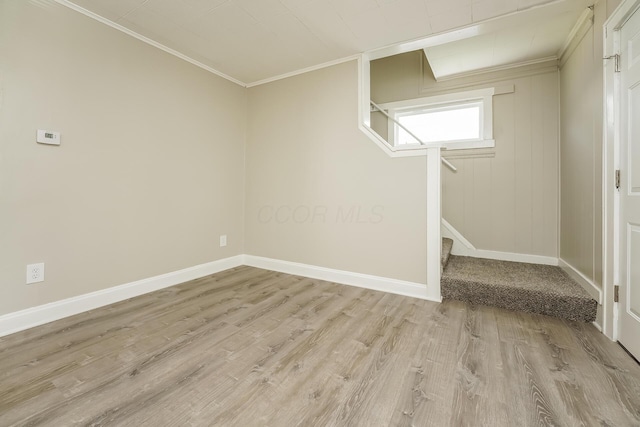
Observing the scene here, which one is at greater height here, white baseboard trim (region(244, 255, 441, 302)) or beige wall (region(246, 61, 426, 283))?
beige wall (region(246, 61, 426, 283))

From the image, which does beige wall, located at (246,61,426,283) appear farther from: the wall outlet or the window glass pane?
the wall outlet

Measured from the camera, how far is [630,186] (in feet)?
5.13

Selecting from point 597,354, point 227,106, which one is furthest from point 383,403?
point 227,106

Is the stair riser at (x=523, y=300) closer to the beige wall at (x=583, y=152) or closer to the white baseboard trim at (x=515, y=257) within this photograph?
the beige wall at (x=583, y=152)

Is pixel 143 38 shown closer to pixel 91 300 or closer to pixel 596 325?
pixel 91 300

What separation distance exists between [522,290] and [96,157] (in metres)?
3.61

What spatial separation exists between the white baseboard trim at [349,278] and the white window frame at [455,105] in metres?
1.53

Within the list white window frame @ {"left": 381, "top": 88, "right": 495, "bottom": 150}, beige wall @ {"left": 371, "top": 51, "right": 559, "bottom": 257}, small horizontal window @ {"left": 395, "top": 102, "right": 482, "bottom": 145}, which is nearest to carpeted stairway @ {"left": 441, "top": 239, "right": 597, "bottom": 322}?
beige wall @ {"left": 371, "top": 51, "right": 559, "bottom": 257}

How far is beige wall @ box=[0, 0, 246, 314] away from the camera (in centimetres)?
180

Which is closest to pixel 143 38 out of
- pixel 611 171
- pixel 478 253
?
pixel 611 171

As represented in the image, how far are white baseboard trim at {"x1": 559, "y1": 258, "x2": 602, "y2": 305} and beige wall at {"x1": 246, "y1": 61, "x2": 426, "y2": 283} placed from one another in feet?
3.76

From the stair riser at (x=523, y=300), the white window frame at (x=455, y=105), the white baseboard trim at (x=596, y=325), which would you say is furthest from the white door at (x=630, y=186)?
the white window frame at (x=455, y=105)

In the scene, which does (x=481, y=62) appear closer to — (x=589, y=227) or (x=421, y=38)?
(x=421, y=38)

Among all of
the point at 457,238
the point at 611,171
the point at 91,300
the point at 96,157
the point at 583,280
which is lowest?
the point at 91,300
